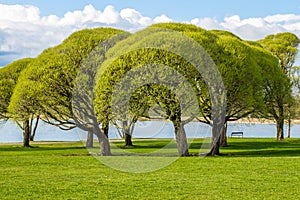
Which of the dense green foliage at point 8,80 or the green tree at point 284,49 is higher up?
the green tree at point 284,49

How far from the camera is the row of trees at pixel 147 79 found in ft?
80.8

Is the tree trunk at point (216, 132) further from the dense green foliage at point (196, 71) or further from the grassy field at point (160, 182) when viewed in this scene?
the grassy field at point (160, 182)

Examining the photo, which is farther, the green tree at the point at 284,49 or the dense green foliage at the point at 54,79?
the green tree at the point at 284,49

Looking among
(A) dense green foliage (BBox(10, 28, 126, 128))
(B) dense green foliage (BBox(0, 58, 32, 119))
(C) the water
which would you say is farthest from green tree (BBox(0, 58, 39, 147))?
(A) dense green foliage (BBox(10, 28, 126, 128))

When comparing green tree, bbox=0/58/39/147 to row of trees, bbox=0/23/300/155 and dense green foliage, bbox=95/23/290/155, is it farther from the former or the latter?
dense green foliage, bbox=95/23/290/155

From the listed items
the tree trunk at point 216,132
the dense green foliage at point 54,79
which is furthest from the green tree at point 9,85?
the tree trunk at point 216,132

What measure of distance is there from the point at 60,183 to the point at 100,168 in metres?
4.75

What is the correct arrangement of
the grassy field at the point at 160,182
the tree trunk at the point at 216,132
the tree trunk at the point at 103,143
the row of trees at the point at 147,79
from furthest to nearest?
the tree trunk at the point at 103,143, the tree trunk at the point at 216,132, the row of trees at the point at 147,79, the grassy field at the point at 160,182

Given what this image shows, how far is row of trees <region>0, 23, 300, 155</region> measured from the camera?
24641mm

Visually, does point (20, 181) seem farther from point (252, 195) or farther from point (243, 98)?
point (243, 98)

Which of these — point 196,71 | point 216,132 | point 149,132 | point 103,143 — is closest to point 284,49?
point 149,132

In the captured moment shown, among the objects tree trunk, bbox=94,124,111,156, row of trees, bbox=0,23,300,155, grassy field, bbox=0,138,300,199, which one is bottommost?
grassy field, bbox=0,138,300,199

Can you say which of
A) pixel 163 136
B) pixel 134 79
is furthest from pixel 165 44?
pixel 163 136

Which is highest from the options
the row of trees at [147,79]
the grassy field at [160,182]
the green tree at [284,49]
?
the green tree at [284,49]
